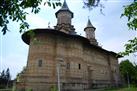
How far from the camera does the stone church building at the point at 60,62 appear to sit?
2341 cm

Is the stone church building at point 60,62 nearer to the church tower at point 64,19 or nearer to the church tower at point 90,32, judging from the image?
A: the church tower at point 64,19

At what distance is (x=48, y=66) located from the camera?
24.1 m

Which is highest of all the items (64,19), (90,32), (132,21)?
(90,32)

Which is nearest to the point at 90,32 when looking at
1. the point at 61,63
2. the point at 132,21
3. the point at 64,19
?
the point at 64,19

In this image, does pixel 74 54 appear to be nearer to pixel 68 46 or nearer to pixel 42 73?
pixel 68 46

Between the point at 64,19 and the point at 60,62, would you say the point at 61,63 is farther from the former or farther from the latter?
the point at 64,19

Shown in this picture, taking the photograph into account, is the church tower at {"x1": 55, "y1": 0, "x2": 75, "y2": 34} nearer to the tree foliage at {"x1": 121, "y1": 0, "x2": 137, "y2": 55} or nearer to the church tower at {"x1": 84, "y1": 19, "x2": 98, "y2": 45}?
the church tower at {"x1": 84, "y1": 19, "x2": 98, "y2": 45}

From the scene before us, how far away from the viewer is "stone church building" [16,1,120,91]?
23406 millimetres

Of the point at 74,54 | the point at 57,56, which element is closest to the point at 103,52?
the point at 74,54

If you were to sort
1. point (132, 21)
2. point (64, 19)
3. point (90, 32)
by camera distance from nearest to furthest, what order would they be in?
point (132, 21) → point (64, 19) → point (90, 32)

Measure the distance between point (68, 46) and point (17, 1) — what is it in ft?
78.9

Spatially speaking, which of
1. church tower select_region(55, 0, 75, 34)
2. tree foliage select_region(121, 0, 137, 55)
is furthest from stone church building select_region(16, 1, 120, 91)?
tree foliage select_region(121, 0, 137, 55)

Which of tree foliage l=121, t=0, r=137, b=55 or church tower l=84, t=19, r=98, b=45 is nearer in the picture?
tree foliage l=121, t=0, r=137, b=55

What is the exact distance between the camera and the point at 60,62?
25.1m
